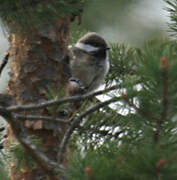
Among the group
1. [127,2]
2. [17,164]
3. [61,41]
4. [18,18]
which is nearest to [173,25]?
[61,41]

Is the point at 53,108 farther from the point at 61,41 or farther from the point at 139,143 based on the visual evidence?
the point at 61,41

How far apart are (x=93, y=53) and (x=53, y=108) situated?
147 centimetres

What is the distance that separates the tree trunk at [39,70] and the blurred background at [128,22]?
2.58m

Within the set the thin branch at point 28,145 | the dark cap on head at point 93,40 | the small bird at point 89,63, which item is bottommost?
the thin branch at point 28,145

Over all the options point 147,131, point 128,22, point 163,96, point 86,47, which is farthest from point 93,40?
point 128,22

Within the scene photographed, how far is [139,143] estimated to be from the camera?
164 centimetres

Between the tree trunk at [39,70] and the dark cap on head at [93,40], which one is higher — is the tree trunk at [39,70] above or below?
below

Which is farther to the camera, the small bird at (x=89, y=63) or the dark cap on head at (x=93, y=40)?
the dark cap on head at (x=93, y=40)

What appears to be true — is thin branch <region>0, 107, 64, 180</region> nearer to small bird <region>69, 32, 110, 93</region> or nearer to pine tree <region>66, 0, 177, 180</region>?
pine tree <region>66, 0, 177, 180</region>

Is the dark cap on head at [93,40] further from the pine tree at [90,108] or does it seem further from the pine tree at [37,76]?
the pine tree at [37,76]

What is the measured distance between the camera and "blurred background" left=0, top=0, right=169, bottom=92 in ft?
16.9

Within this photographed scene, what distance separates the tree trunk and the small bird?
1.37ft

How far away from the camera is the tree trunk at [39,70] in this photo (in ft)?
7.63

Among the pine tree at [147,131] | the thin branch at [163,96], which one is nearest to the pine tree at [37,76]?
the pine tree at [147,131]
